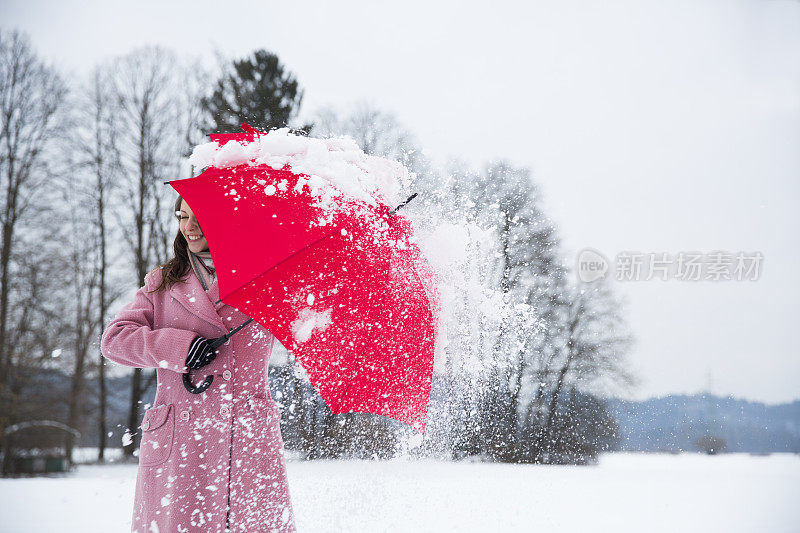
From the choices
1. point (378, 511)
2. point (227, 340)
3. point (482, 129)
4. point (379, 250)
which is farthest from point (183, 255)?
point (482, 129)

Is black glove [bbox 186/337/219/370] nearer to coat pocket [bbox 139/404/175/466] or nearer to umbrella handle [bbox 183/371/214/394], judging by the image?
umbrella handle [bbox 183/371/214/394]

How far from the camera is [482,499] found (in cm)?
543

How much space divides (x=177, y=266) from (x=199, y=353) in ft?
1.19

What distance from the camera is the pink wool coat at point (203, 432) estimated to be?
163cm

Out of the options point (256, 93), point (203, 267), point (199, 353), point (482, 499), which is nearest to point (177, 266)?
point (203, 267)

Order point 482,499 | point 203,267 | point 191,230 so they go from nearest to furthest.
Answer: point 191,230 → point 203,267 → point 482,499

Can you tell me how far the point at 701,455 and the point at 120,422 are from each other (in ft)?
34.0

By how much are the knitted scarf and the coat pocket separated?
1.27ft

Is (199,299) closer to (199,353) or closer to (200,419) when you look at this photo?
(199,353)

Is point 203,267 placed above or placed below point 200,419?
above

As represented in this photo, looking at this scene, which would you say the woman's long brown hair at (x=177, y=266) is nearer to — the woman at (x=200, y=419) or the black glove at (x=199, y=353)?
the woman at (x=200, y=419)

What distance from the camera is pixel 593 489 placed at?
20.4ft

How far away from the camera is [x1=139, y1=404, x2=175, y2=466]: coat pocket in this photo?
1.63 meters

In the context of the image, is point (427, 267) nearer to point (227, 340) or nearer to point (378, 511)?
point (227, 340)
